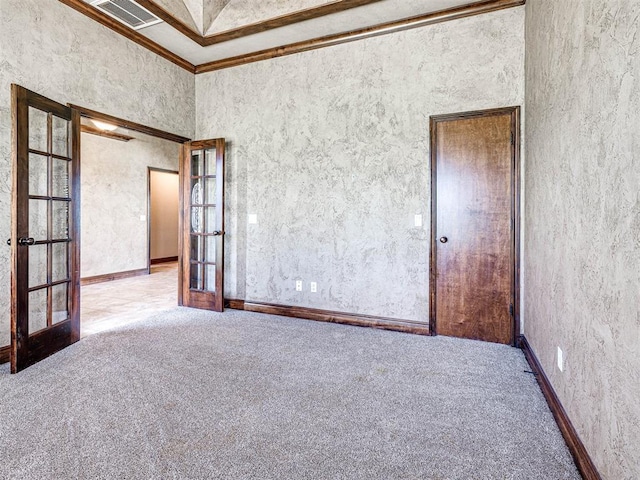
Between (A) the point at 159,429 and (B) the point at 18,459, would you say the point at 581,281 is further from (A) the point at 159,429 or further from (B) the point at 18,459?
(B) the point at 18,459

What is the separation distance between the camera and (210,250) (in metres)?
4.77

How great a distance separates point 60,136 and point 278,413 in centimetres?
308

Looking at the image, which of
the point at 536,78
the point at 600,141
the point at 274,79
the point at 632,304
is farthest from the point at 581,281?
the point at 274,79

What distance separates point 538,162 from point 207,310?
3894 millimetres

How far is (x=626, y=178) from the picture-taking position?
1.29 meters

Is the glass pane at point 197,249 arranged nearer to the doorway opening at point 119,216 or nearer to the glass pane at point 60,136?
the doorway opening at point 119,216

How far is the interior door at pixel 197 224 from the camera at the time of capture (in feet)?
15.4

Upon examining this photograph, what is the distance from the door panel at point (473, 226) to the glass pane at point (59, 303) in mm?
3532

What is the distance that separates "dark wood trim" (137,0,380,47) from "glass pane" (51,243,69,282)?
7.83 feet

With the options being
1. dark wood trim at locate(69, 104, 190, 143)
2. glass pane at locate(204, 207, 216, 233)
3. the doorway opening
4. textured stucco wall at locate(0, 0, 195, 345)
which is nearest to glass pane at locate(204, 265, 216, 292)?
glass pane at locate(204, 207, 216, 233)

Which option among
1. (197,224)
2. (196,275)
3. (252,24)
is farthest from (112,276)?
(252,24)

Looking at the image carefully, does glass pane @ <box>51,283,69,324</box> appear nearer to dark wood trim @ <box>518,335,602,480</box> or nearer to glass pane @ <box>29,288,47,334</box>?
glass pane @ <box>29,288,47,334</box>

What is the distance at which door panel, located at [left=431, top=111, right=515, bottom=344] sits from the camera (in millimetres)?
3375

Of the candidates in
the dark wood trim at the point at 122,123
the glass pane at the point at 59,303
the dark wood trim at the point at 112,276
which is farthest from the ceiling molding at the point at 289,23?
the dark wood trim at the point at 112,276
